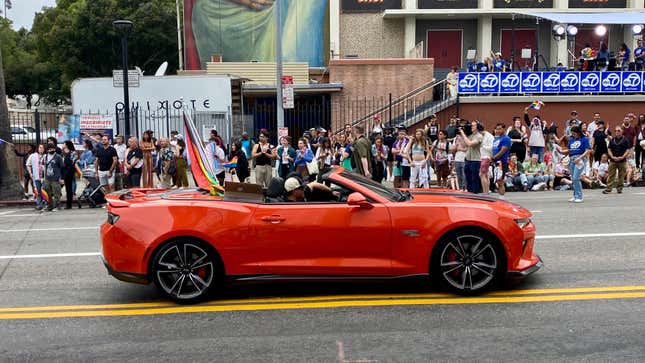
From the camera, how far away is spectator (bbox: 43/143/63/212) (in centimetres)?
1426

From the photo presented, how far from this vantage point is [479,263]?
21.5ft

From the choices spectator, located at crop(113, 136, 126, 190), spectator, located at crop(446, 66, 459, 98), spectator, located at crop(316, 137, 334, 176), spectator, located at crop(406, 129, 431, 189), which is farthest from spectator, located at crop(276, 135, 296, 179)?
spectator, located at crop(446, 66, 459, 98)

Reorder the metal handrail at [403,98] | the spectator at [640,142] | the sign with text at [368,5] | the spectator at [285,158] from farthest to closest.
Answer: the sign with text at [368,5] < the metal handrail at [403,98] < the spectator at [640,142] < the spectator at [285,158]

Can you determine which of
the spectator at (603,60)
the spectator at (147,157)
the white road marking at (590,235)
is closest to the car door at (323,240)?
the white road marking at (590,235)

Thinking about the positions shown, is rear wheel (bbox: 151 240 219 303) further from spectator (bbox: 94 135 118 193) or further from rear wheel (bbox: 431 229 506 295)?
spectator (bbox: 94 135 118 193)

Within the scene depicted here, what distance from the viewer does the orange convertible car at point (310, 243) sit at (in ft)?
21.2

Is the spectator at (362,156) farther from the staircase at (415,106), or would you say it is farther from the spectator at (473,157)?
the staircase at (415,106)

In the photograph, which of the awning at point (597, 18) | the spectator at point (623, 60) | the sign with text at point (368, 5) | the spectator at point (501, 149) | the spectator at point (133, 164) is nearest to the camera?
the spectator at point (501, 149)

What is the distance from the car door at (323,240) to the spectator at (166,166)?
1009cm

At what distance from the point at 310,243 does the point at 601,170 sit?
12425mm

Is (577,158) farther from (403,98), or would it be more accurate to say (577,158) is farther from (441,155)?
(403,98)

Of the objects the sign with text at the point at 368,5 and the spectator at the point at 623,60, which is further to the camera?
the sign with text at the point at 368,5

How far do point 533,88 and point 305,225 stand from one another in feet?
64.3

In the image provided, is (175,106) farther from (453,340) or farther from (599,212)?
(453,340)
